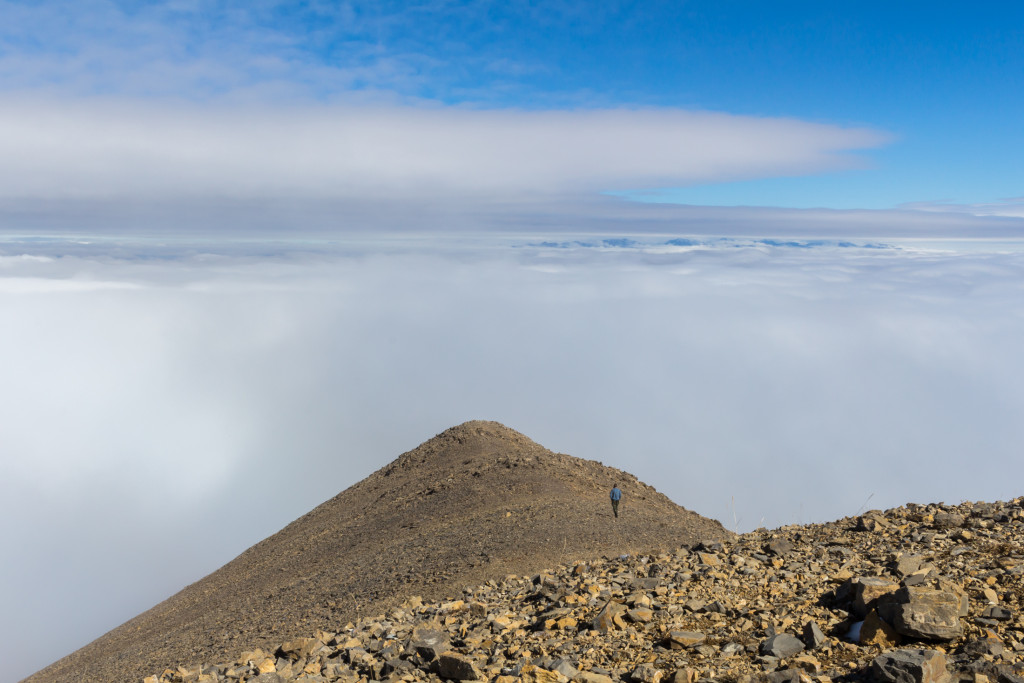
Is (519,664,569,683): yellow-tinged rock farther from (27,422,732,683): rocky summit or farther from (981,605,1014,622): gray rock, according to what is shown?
(981,605,1014,622): gray rock

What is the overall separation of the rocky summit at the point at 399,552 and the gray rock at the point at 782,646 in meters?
3.28

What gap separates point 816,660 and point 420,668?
4.42 m

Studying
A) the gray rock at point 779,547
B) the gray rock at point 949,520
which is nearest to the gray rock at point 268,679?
the gray rock at point 779,547

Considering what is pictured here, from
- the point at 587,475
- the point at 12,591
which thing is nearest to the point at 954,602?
the point at 587,475

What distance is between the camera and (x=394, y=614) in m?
12.1

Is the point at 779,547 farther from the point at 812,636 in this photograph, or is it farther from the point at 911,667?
the point at 911,667

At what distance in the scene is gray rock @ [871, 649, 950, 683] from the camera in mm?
5930

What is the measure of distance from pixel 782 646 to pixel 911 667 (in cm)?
151

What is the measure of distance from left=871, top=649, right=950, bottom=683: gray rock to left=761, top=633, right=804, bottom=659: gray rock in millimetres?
1016

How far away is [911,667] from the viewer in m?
6.02

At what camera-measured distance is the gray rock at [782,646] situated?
7.23 meters

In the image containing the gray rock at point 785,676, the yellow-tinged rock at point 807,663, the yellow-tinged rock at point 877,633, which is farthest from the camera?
the yellow-tinged rock at point 877,633

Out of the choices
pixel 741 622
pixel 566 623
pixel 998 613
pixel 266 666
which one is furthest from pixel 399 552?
pixel 998 613

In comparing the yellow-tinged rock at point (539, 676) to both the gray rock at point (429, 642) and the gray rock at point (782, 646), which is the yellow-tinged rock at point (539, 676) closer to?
the gray rock at point (429, 642)
